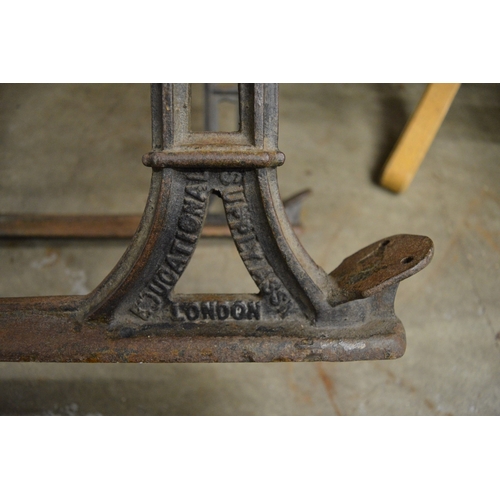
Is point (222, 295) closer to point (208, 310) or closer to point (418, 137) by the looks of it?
point (208, 310)

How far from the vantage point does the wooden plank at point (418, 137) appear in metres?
2.06

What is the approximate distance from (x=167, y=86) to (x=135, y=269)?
36 cm

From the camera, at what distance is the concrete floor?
5.28 feet

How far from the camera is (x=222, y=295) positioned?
1.05 m

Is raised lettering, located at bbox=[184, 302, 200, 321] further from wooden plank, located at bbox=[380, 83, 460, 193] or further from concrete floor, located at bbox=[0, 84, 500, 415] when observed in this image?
wooden plank, located at bbox=[380, 83, 460, 193]

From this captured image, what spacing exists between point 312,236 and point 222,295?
1030 millimetres

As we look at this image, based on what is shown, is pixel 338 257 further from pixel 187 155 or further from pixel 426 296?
pixel 187 155

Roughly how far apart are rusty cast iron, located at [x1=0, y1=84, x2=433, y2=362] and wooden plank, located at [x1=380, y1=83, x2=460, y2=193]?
42.7 inches

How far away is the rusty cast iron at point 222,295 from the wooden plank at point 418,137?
109 centimetres

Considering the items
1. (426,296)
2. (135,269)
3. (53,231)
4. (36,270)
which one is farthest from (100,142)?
(426,296)

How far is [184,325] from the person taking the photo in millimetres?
1035

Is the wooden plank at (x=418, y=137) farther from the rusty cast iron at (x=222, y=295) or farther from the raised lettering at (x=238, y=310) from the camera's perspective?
the raised lettering at (x=238, y=310)

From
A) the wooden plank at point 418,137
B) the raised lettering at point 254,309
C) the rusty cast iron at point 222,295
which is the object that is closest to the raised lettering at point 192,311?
the rusty cast iron at point 222,295

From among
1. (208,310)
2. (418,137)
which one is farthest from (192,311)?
(418,137)
